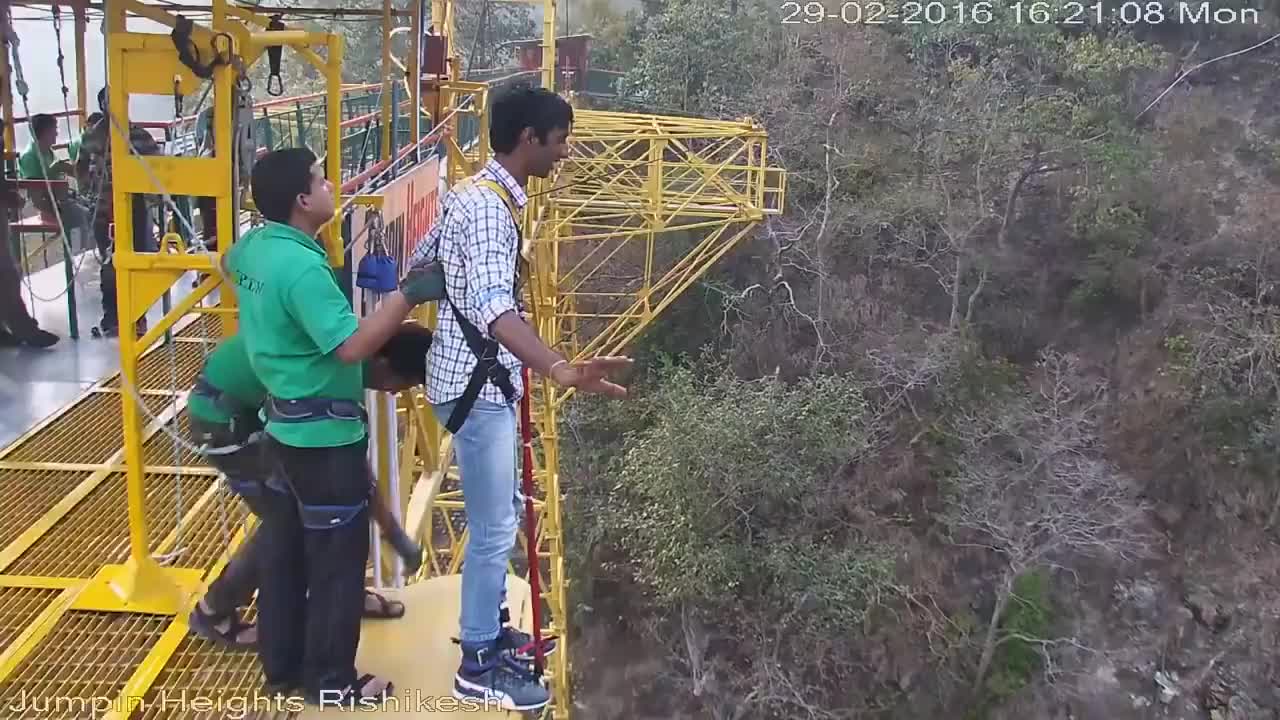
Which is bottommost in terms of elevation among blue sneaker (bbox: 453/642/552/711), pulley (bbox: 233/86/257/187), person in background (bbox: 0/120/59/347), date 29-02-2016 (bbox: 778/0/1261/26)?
blue sneaker (bbox: 453/642/552/711)

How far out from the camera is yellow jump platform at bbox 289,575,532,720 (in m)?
2.53

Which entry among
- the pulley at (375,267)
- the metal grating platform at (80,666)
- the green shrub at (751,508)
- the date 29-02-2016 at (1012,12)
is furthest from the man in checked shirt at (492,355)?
the date 29-02-2016 at (1012,12)

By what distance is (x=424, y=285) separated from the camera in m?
2.21

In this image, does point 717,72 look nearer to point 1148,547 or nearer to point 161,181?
point 1148,547

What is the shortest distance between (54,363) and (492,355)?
4044 millimetres

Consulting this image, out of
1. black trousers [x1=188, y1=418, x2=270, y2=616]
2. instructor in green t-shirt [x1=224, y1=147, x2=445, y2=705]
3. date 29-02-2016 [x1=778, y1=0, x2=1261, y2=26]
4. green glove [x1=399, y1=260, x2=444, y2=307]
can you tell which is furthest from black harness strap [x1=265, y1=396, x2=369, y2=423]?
date 29-02-2016 [x1=778, y1=0, x2=1261, y2=26]

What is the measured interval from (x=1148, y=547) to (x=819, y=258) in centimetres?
604

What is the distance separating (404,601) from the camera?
119 inches

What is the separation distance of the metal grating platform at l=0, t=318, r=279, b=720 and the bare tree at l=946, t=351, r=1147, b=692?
1004 cm

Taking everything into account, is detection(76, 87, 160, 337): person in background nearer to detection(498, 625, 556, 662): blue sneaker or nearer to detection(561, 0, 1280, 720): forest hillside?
detection(498, 625, 556, 662): blue sneaker

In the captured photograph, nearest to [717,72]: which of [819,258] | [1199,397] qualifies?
[819,258]

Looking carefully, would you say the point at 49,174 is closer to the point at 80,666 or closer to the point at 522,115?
the point at 80,666

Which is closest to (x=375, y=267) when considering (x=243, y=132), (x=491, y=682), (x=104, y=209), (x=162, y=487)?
(x=243, y=132)

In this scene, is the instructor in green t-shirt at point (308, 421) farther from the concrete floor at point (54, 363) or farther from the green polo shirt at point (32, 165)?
the green polo shirt at point (32, 165)
